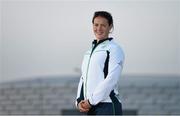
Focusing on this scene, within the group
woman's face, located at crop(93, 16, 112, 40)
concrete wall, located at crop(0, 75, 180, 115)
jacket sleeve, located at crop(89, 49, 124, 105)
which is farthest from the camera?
concrete wall, located at crop(0, 75, 180, 115)

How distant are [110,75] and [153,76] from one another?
6176mm

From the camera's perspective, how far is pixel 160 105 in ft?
32.2

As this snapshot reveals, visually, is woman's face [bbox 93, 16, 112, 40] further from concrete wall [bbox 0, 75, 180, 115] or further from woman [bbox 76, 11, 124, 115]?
concrete wall [bbox 0, 75, 180, 115]

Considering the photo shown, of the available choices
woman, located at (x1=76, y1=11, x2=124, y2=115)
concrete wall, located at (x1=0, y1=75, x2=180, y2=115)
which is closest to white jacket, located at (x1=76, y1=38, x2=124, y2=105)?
woman, located at (x1=76, y1=11, x2=124, y2=115)

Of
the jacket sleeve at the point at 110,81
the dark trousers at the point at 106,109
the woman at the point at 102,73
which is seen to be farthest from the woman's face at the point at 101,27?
the dark trousers at the point at 106,109

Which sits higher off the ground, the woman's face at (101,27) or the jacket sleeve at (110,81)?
the woman's face at (101,27)

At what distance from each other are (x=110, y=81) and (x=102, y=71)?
3.6 inches

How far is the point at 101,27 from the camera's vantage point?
178 inches

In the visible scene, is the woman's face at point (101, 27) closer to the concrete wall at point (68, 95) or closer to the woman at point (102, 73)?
the woman at point (102, 73)

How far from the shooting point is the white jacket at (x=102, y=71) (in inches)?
174

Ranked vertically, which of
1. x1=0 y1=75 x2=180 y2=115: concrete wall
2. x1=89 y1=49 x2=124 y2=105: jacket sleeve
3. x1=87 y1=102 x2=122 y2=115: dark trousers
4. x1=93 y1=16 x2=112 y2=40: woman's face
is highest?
x1=93 y1=16 x2=112 y2=40: woman's face

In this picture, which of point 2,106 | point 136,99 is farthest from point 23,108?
point 136,99

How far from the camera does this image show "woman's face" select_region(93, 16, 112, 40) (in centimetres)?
452

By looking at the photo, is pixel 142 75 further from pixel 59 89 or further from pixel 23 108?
pixel 23 108
